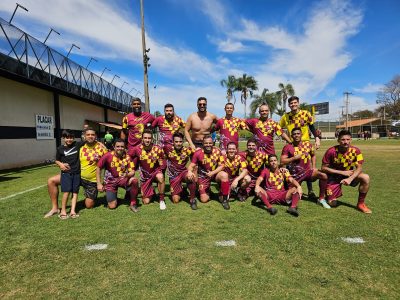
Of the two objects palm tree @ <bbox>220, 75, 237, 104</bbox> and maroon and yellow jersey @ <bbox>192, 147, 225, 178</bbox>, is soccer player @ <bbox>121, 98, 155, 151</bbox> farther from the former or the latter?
palm tree @ <bbox>220, 75, 237, 104</bbox>

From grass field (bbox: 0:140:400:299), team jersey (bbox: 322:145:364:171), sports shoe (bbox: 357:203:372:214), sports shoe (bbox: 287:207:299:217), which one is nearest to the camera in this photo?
grass field (bbox: 0:140:400:299)

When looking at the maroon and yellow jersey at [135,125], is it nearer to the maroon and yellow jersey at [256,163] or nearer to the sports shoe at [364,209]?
the maroon and yellow jersey at [256,163]

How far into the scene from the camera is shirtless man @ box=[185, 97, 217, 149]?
6359mm

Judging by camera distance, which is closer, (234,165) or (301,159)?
(301,159)

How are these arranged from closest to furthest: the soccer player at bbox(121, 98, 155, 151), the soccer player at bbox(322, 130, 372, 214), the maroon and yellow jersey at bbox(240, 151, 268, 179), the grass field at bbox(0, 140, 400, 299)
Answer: the grass field at bbox(0, 140, 400, 299), the soccer player at bbox(322, 130, 372, 214), the maroon and yellow jersey at bbox(240, 151, 268, 179), the soccer player at bbox(121, 98, 155, 151)

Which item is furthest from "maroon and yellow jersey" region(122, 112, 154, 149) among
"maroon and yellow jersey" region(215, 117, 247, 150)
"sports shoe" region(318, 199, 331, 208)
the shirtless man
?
"sports shoe" region(318, 199, 331, 208)

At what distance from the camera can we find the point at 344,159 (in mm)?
5445

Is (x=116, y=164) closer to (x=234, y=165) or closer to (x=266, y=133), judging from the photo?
(x=234, y=165)

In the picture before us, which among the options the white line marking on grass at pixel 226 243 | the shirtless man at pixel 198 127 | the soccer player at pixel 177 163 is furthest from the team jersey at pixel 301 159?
the white line marking on grass at pixel 226 243

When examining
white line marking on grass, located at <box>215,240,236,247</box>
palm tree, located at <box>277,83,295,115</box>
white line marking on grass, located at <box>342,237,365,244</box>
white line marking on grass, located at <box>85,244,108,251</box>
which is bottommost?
white line marking on grass, located at <box>342,237,365,244</box>

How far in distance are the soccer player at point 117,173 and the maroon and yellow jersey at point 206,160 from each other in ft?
4.14

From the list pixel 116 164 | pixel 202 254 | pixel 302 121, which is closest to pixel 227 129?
pixel 302 121

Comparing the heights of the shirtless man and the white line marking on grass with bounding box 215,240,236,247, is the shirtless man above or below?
above

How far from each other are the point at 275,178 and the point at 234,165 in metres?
0.85
